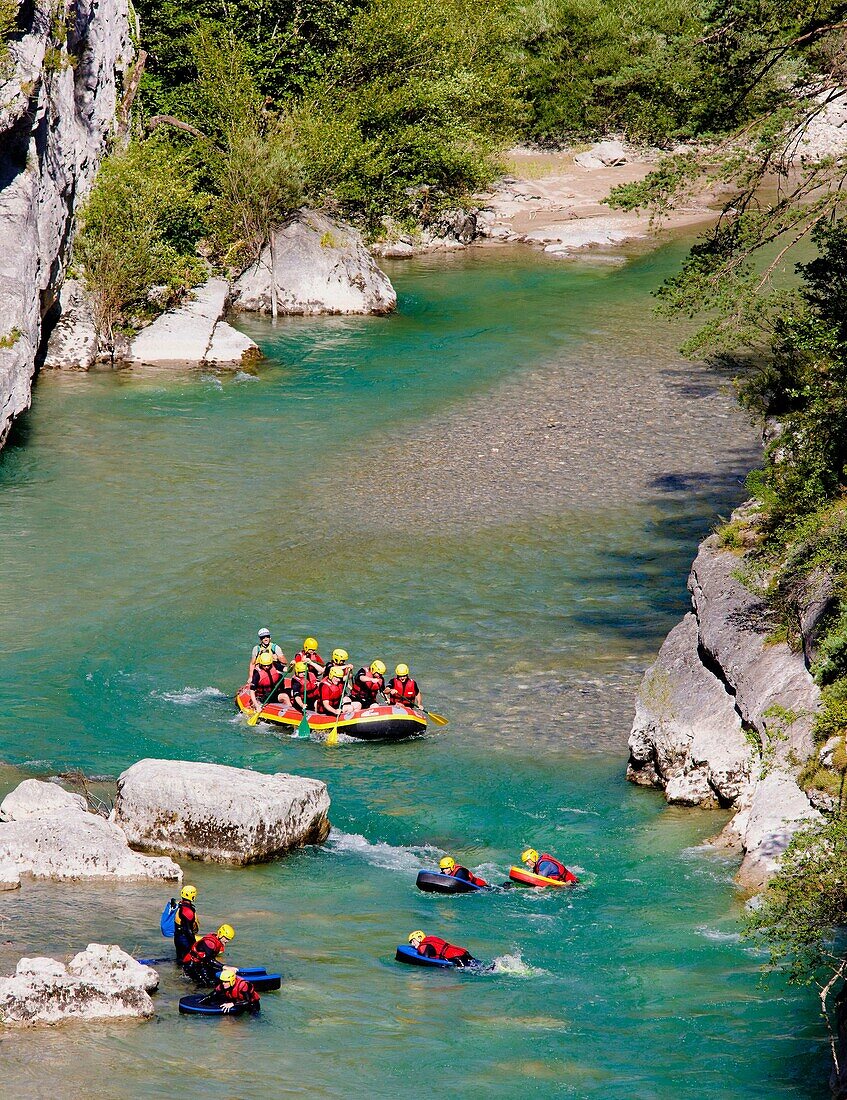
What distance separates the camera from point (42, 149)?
3650cm

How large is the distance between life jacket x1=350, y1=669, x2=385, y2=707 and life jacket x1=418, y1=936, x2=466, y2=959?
677cm

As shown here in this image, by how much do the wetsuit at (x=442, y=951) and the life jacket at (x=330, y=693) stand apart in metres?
7.15

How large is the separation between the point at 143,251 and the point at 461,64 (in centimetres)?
2399

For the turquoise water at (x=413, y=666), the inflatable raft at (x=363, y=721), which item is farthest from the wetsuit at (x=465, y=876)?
the inflatable raft at (x=363, y=721)

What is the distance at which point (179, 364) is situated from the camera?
39156mm

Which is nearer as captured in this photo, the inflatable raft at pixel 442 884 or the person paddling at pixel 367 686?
the inflatable raft at pixel 442 884

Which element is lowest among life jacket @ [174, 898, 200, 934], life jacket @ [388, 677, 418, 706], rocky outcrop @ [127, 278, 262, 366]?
life jacket @ [174, 898, 200, 934]

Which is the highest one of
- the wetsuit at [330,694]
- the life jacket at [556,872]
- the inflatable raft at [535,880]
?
the wetsuit at [330,694]

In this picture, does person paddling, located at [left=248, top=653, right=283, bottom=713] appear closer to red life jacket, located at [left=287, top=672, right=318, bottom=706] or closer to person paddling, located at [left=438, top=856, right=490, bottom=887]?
red life jacket, located at [left=287, top=672, right=318, bottom=706]

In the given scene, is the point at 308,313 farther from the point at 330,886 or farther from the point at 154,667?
the point at 330,886

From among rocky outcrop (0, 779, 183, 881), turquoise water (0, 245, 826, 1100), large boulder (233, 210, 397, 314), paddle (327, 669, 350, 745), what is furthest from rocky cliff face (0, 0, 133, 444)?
rocky outcrop (0, 779, 183, 881)

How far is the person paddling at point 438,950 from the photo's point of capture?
13688 millimetres

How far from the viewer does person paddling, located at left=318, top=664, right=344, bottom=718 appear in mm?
20672

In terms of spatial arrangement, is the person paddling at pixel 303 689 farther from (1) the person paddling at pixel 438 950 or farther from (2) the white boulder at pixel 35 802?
(1) the person paddling at pixel 438 950
